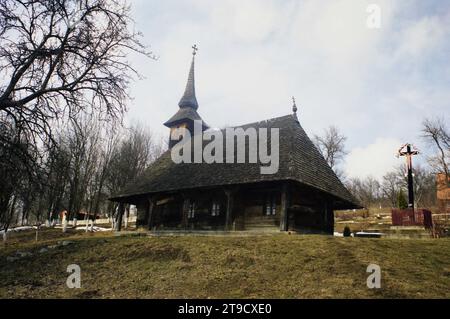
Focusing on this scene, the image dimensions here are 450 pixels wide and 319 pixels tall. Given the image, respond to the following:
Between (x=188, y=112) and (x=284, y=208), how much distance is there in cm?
1883

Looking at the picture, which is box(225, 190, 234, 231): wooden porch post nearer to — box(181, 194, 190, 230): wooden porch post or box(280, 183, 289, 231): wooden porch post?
box(280, 183, 289, 231): wooden porch post

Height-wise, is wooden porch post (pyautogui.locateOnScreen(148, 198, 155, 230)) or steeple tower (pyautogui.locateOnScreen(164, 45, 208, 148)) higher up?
steeple tower (pyautogui.locateOnScreen(164, 45, 208, 148))

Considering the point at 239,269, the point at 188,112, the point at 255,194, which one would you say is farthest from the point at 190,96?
the point at 239,269

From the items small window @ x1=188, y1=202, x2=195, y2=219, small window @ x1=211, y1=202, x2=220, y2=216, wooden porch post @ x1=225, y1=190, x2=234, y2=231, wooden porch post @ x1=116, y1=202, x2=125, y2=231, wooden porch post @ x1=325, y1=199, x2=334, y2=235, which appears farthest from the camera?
wooden porch post @ x1=116, y1=202, x2=125, y2=231

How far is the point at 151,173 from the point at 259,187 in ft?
33.0

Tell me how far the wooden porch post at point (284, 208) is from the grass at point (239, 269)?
2436mm

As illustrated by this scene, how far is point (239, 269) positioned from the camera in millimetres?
10320

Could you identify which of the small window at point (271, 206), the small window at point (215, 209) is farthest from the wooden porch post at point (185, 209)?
the small window at point (271, 206)

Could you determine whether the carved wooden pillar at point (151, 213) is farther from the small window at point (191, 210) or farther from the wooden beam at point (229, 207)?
the wooden beam at point (229, 207)

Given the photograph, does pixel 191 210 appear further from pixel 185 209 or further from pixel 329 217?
pixel 329 217

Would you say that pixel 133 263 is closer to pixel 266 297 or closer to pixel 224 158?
pixel 266 297

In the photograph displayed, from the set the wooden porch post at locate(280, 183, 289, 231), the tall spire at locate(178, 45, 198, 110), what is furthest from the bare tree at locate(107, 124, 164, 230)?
the wooden porch post at locate(280, 183, 289, 231)

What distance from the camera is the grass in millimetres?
8531

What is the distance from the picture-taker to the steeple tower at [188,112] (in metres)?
32.0
